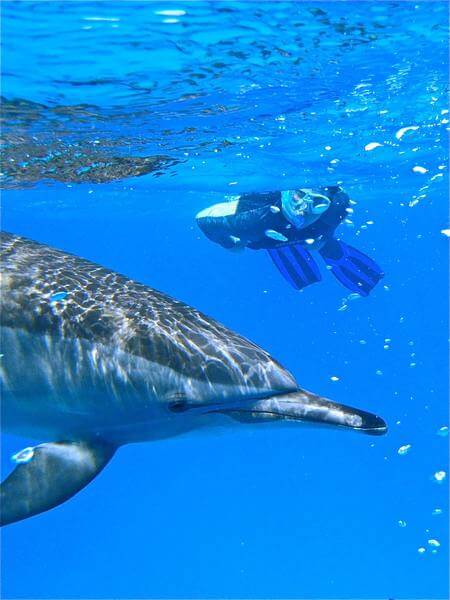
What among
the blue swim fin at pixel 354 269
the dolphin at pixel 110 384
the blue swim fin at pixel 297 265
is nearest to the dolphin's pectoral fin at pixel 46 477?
the dolphin at pixel 110 384

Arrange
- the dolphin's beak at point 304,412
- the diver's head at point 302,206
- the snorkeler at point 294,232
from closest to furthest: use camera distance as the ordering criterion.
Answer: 1. the dolphin's beak at point 304,412
2. the snorkeler at point 294,232
3. the diver's head at point 302,206

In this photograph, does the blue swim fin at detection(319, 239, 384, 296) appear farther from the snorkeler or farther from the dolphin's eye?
the dolphin's eye

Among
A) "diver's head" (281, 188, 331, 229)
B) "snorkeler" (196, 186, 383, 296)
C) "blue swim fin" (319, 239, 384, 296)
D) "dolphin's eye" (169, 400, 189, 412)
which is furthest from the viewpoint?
"blue swim fin" (319, 239, 384, 296)

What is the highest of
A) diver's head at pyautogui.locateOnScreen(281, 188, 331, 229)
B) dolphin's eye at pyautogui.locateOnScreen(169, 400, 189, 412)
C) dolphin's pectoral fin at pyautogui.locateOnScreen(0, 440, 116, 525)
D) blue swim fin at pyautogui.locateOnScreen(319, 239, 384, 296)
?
diver's head at pyautogui.locateOnScreen(281, 188, 331, 229)

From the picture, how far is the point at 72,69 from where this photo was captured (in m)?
9.41

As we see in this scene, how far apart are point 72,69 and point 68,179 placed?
9.83 metres

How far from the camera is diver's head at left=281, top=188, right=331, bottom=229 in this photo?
14844 mm

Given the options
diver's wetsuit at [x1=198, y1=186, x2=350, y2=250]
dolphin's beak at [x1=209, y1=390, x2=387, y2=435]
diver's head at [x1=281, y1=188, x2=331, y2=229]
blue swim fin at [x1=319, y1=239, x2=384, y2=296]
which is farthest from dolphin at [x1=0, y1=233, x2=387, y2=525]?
blue swim fin at [x1=319, y1=239, x2=384, y2=296]

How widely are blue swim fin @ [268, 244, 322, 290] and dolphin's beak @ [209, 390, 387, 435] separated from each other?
1143 centimetres

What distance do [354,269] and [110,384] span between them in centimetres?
1248

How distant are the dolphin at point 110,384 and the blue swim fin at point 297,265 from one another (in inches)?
427

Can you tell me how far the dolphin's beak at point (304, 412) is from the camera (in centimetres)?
448

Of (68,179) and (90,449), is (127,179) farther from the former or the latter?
(90,449)

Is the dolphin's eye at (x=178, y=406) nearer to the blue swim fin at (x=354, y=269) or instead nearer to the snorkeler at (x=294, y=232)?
the snorkeler at (x=294, y=232)
